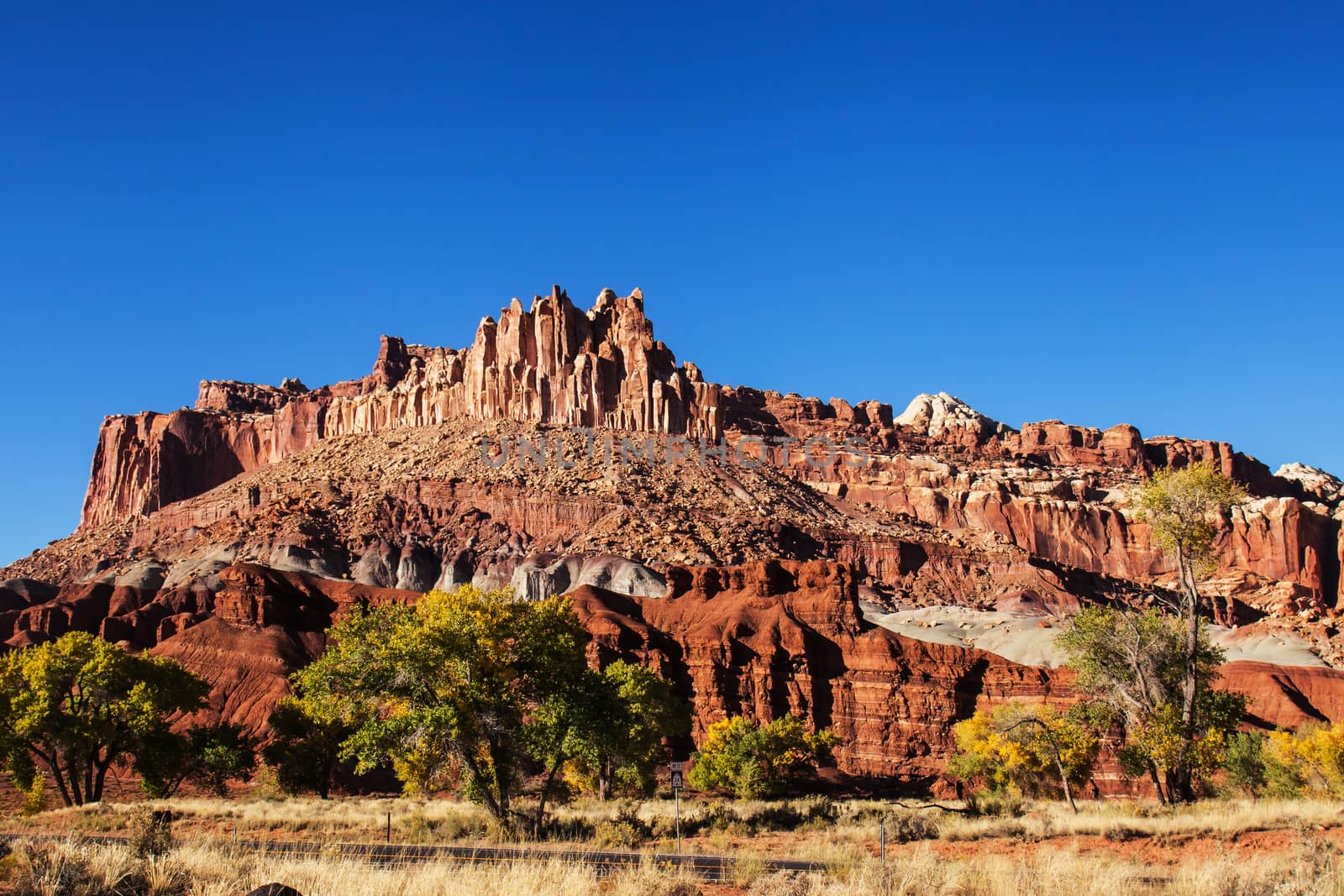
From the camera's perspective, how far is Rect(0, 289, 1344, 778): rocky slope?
72812mm

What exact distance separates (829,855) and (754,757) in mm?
36031

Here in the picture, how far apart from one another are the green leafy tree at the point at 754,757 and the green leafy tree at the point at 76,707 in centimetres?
2438

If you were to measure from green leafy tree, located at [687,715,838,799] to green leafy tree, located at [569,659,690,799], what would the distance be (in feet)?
7.43

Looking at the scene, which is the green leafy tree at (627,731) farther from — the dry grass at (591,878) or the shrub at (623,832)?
the dry grass at (591,878)

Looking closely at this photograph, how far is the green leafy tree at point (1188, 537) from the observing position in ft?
94.0

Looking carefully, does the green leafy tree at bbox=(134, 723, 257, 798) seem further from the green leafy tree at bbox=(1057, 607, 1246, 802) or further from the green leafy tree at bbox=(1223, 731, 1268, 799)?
the green leafy tree at bbox=(1223, 731, 1268, 799)

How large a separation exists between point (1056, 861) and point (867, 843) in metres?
6.64

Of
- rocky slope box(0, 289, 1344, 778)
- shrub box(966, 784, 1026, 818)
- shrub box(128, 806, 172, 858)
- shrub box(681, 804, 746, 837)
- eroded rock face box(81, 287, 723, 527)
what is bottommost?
shrub box(966, 784, 1026, 818)

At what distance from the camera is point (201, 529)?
131 m

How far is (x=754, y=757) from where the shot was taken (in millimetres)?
54875

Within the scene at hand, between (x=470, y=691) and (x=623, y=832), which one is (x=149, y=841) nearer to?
(x=623, y=832)

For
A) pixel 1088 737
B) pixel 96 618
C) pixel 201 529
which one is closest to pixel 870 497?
pixel 201 529

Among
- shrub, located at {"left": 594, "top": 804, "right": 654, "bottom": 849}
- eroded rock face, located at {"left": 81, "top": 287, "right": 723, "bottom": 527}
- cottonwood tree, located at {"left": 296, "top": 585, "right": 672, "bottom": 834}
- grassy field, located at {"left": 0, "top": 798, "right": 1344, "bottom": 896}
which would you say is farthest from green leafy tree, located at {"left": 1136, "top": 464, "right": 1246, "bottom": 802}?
eroded rock face, located at {"left": 81, "top": 287, "right": 723, "bottom": 527}

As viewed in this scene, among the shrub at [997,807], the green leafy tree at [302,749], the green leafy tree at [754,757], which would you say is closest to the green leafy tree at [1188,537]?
the shrub at [997,807]
